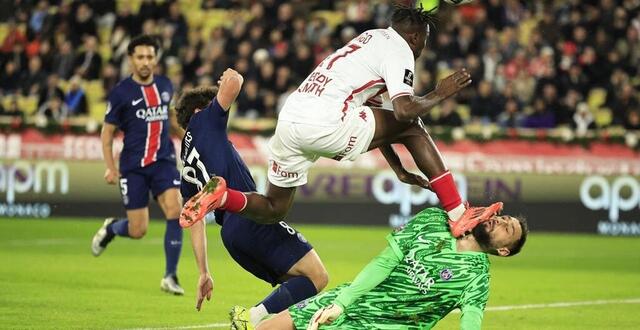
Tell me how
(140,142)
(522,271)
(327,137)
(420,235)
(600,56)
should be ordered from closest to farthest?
(420,235) → (327,137) → (140,142) → (522,271) → (600,56)

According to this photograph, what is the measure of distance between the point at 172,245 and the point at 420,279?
5522mm

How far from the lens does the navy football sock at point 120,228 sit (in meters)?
12.9

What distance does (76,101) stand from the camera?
2219cm

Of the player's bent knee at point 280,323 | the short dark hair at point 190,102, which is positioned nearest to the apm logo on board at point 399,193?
the short dark hair at point 190,102

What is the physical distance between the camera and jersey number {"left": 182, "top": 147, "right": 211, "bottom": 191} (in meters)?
8.45

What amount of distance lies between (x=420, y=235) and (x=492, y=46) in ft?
54.0

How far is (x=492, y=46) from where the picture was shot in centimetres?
2312

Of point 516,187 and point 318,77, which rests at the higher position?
point 318,77

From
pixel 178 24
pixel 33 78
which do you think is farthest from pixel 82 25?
pixel 178 24

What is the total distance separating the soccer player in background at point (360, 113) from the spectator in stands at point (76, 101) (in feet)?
46.3

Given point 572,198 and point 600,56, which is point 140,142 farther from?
point 600,56

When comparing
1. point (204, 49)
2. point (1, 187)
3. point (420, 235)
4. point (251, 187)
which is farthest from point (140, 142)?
point (204, 49)

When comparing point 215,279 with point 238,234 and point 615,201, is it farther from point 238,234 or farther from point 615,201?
point 615,201

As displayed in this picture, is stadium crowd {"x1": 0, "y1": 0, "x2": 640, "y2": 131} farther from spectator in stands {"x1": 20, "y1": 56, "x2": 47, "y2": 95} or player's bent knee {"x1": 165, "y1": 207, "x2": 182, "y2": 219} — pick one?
player's bent knee {"x1": 165, "y1": 207, "x2": 182, "y2": 219}
